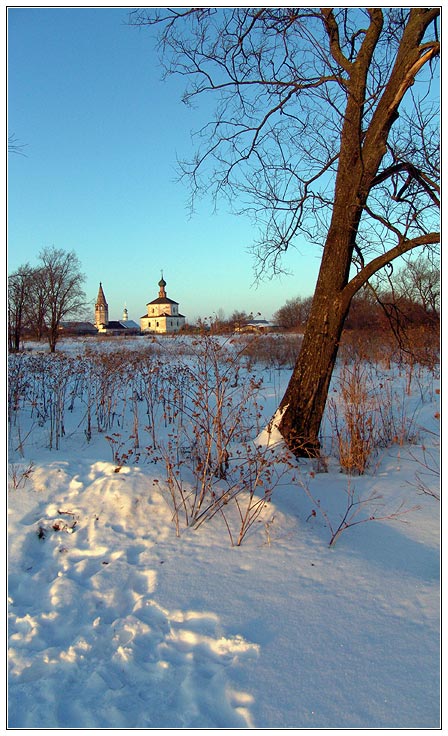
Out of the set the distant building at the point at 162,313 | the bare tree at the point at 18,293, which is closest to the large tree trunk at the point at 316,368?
the bare tree at the point at 18,293

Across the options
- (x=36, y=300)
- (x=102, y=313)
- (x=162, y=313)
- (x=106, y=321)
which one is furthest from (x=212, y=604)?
(x=106, y=321)

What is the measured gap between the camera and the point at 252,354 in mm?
16609

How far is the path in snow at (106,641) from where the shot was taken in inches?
77.4

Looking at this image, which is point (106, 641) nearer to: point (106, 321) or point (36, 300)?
point (36, 300)

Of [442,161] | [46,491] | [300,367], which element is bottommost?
[46,491]

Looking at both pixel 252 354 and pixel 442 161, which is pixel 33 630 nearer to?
pixel 442 161

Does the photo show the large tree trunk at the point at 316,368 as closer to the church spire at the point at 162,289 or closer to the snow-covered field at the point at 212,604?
the snow-covered field at the point at 212,604

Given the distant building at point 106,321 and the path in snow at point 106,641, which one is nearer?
the path in snow at point 106,641

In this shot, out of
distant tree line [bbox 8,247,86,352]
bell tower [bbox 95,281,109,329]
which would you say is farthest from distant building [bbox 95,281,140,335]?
distant tree line [bbox 8,247,86,352]

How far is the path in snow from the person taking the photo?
1.97 m

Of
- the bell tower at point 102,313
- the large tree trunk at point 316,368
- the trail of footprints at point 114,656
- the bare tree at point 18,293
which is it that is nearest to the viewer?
the trail of footprints at point 114,656

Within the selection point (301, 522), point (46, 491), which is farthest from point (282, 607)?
point (46, 491)

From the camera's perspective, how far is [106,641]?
238cm

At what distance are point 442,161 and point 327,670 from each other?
14.9 feet
